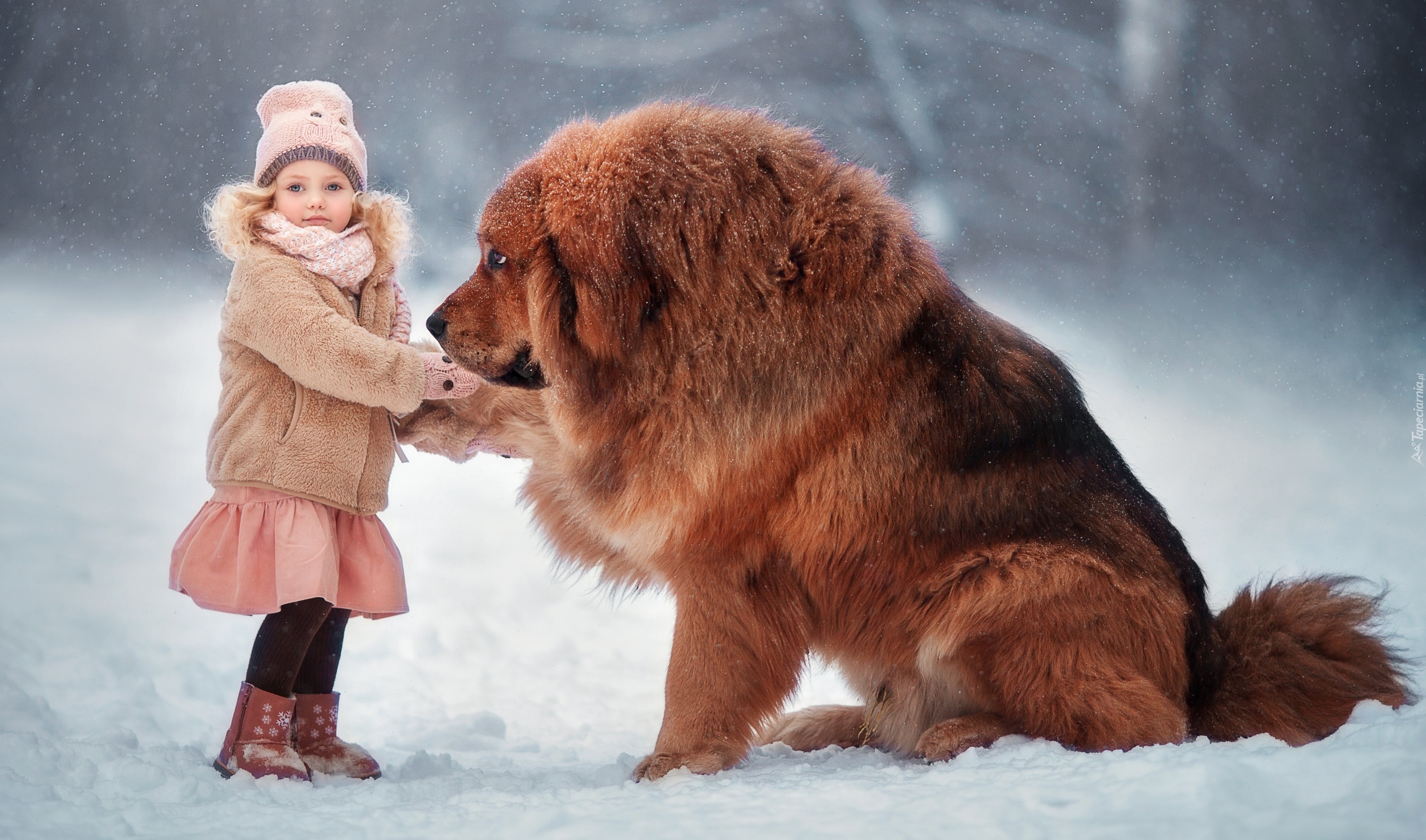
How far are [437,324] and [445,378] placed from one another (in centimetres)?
22

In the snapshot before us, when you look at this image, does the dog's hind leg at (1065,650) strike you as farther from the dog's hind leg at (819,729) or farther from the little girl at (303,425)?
the little girl at (303,425)

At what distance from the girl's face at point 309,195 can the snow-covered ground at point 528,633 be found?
0.94 metres

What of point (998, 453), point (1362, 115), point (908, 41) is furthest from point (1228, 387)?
point (998, 453)

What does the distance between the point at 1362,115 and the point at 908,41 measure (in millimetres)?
1975

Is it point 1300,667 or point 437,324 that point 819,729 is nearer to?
point 1300,667

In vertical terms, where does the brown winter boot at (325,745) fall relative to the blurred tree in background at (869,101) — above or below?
below

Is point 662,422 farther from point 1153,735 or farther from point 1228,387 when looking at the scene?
point 1228,387

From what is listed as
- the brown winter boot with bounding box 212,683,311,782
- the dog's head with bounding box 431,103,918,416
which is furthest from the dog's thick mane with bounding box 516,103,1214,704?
the brown winter boot with bounding box 212,683,311,782

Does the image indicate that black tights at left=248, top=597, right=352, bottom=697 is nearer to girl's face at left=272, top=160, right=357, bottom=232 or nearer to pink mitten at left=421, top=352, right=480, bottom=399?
pink mitten at left=421, top=352, right=480, bottom=399

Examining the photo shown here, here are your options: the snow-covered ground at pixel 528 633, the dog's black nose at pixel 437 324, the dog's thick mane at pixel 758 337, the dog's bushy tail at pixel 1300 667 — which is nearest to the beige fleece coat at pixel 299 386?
the dog's black nose at pixel 437 324

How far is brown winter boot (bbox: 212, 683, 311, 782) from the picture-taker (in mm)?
2086

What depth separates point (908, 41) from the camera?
461 centimetres

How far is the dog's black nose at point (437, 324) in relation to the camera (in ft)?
7.04

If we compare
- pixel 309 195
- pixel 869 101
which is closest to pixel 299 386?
pixel 309 195
